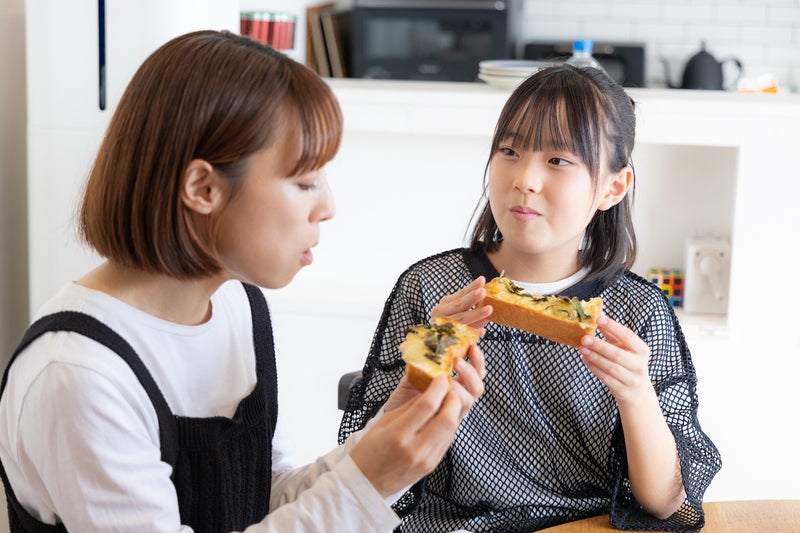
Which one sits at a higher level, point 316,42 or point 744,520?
point 316,42

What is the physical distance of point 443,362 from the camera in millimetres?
1304

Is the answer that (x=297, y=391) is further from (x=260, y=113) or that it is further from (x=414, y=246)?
(x=260, y=113)

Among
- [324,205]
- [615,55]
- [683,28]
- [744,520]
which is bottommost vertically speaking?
[744,520]

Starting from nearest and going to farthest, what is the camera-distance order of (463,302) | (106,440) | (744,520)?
(106,440) → (744,520) → (463,302)

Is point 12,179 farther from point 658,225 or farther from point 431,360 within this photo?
point 658,225

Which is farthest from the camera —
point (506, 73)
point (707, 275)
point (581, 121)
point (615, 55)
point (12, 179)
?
point (615, 55)

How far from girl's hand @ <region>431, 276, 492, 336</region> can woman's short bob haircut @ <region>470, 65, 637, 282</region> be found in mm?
270

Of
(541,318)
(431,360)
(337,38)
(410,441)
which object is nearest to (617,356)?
(541,318)

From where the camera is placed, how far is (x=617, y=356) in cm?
139

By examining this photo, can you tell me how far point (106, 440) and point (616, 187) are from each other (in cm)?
96

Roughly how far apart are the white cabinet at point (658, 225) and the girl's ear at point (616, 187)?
1046 mm

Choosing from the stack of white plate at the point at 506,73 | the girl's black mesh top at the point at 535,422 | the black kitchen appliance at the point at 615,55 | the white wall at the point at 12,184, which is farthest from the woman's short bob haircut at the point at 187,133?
the black kitchen appliance at the point at 615,55

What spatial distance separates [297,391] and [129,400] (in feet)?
6.33

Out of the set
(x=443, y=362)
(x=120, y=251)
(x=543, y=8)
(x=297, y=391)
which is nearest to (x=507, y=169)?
(x=443, y=362)
